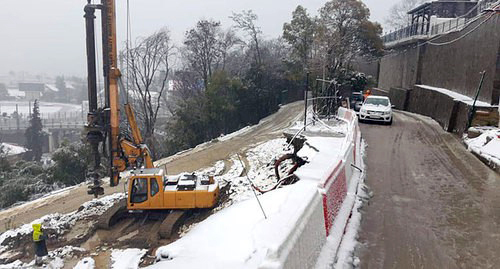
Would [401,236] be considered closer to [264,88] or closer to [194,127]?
[194,127]

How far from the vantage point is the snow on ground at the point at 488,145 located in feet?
38.9

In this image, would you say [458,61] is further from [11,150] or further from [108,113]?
[11,150]

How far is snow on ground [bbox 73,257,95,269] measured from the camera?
10.8m

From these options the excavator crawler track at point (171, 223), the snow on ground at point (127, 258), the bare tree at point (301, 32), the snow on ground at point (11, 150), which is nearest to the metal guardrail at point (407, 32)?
the bare tree at point (301, 32)

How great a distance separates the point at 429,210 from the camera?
825 cm

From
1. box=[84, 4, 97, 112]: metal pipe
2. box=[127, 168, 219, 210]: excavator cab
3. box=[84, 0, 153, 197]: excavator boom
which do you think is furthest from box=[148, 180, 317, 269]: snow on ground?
box=[84, 4, 97, 112]: metal pipe

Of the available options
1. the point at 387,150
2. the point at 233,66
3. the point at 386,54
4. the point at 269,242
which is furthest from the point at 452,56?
the point at 233,66

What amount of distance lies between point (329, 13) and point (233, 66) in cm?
1707

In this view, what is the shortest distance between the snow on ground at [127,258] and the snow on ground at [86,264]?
0.56m

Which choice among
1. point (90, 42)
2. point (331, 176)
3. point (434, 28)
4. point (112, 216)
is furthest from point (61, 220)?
point (434, 28)

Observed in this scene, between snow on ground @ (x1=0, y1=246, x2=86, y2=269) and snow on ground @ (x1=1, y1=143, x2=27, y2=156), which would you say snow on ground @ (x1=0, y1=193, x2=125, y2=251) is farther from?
snow on ground @ (x1=1, y1=143, x2=27, y2=156)

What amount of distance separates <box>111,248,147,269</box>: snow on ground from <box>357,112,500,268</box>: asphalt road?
660cm

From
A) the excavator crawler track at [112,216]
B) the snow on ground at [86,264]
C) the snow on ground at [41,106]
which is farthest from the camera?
the snow on ground at [41,106]

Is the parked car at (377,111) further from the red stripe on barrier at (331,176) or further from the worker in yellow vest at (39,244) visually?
the worker in yellow vest at (39,244)
